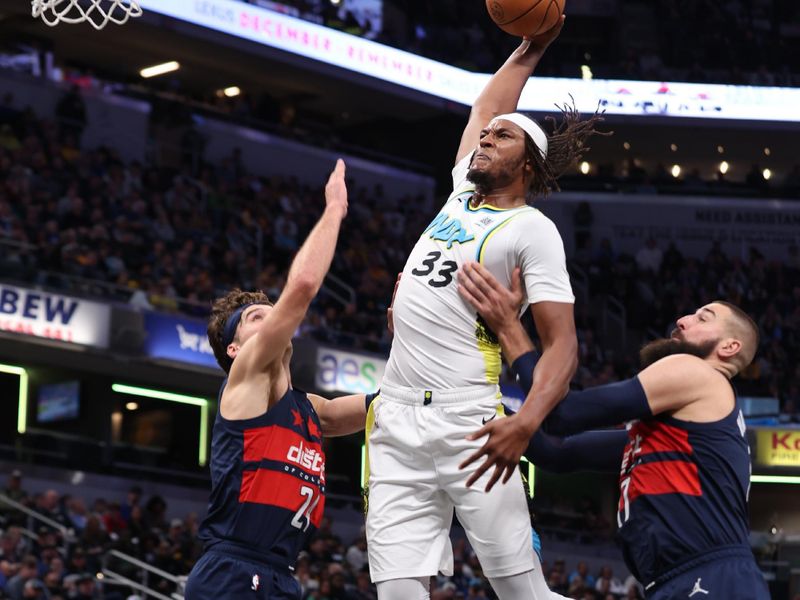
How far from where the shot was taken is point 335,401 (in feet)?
22.2

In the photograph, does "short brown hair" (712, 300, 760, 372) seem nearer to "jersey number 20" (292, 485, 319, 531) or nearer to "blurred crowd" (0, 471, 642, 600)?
"jersey number 20" (292, 485, 319, 531)

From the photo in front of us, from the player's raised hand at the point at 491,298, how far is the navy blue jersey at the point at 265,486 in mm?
1211

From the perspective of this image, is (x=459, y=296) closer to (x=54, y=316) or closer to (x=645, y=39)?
(x=54, y=316)

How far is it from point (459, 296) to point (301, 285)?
70cm

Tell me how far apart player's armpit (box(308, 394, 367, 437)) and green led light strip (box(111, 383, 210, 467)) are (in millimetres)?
18204

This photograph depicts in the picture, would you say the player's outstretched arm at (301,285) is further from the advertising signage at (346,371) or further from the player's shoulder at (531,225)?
the advertising signage at (346,371)

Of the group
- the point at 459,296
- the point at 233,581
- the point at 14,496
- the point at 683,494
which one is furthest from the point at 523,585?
the point at 14,496

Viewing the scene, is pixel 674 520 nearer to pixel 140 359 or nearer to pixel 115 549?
pixel 115 549

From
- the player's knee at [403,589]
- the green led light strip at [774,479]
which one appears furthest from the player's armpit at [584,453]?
the green led light strip at [774,479]

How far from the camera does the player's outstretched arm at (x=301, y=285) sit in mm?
5895

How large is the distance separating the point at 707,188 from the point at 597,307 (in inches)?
221

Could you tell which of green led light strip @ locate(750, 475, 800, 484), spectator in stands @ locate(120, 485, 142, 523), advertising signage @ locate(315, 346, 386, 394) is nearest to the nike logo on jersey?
spectator in stands @ locate(120, 485, 142, 523)

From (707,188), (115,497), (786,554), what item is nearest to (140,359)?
(115,497)

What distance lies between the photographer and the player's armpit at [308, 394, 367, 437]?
21.9 feet
